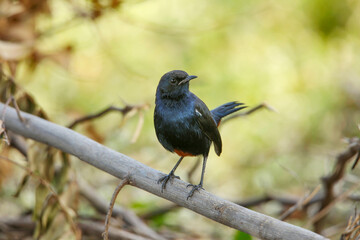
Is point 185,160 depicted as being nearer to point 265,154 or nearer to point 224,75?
point 265,154

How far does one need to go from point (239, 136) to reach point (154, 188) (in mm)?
3797

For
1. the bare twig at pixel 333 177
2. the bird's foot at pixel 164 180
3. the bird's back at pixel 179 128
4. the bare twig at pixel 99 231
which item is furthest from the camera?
the bare twig at pixel 99 231

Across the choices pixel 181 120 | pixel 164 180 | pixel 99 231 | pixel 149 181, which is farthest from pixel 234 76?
pixel 149 181

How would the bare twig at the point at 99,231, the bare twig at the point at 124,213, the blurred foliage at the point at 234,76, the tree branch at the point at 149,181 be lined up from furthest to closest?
the blurred foliage at the point at 234,76
the bare twig at the point at 124,213
the bare twig at the point at 99,231
the tree branch at the point at 149,181

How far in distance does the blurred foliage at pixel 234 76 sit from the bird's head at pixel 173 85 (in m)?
1.73

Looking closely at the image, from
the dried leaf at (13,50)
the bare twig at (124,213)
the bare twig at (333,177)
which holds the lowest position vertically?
the bare twig at (124,213)

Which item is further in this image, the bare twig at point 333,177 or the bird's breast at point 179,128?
the bare twig at point 333,177

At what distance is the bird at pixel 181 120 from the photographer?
9.13 ft

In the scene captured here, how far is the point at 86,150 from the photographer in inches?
94.9

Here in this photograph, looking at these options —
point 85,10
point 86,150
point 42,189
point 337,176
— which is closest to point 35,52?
point 85,10

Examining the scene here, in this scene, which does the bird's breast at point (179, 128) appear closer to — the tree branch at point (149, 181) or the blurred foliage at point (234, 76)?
the tree branch at point (149, 181)

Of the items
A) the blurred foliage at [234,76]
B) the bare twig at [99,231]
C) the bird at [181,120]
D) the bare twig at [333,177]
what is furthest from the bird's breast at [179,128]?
the blurred foliage at [234,76]

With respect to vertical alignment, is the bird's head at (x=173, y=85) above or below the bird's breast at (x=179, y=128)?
above

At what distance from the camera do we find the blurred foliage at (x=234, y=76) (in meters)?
5.35
